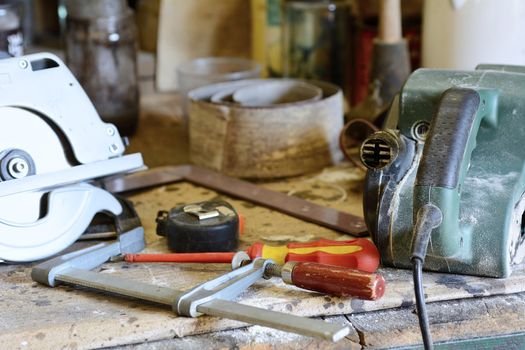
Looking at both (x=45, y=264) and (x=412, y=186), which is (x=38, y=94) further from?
(x=412, y=186)

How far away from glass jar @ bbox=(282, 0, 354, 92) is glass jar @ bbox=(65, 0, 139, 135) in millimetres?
320

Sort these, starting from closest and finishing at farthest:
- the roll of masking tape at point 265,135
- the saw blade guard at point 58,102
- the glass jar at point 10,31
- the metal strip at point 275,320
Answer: the metal strip at point 275,320 < the saw blade guard at point 58,102 < the roll of masking tape at point 265,135 < the glass jar at point 10,31

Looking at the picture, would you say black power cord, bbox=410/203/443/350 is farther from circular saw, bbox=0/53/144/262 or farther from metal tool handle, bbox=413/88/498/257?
circular saw, bbox=0/53/144/262

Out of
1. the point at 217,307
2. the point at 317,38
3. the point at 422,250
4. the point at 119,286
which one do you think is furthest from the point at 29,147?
the point at 317,38

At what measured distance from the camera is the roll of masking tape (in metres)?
1.22

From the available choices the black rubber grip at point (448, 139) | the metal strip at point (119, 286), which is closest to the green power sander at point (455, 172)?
the black rubber grip at point (448, 139)

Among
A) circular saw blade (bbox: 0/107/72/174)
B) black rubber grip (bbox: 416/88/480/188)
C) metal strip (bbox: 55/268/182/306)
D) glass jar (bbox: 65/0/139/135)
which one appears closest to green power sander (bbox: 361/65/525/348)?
black rubber grip (bbox: 416/88/480/188)

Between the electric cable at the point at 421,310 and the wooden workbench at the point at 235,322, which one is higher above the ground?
the electric cable at the point at 421,310

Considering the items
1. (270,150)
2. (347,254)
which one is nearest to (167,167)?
(270,150)

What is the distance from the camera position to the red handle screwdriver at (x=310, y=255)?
0.90 meters

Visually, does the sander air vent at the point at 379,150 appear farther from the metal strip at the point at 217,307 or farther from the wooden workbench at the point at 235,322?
the metal strip at the point at 217,307

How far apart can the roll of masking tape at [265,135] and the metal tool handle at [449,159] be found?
15.1 inches

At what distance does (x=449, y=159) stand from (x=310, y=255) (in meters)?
0.19

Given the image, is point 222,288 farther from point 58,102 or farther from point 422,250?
point 58,102
